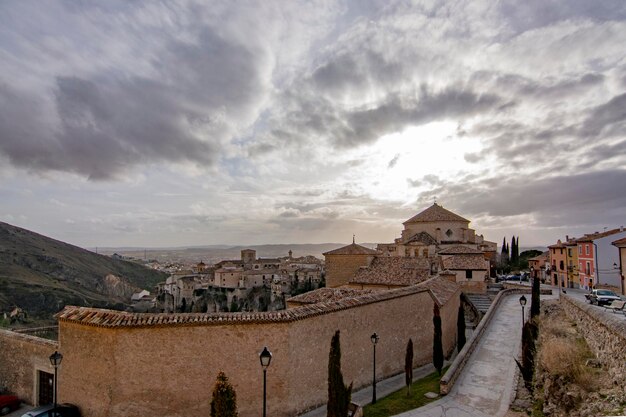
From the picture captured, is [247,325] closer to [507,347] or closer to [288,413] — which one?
[288,413]

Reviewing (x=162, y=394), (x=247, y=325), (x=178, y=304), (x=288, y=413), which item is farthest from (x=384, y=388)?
(x=178, y=304)

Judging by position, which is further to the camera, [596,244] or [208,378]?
[596,244]

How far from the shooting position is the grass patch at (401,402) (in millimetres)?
12070

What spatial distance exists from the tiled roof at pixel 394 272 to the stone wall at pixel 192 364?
13.3 meters

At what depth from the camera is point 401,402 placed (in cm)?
1273

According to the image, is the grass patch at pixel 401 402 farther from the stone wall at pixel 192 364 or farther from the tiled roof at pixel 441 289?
the tiled roof at pixel 441 289

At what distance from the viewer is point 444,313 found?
20.2 m

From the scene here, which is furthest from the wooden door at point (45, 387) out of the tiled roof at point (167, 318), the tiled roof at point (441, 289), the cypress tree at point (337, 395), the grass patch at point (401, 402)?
the tiled roof at point (441, 289)

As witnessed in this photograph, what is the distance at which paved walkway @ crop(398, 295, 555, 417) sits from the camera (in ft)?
37.4

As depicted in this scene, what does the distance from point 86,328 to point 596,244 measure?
41482mm

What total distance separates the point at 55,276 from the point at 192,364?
74136 millimetres

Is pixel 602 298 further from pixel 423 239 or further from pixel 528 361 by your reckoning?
pixel 423 239

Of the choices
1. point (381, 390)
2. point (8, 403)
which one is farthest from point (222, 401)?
point (8, 403)

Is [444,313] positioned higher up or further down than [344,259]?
further down
